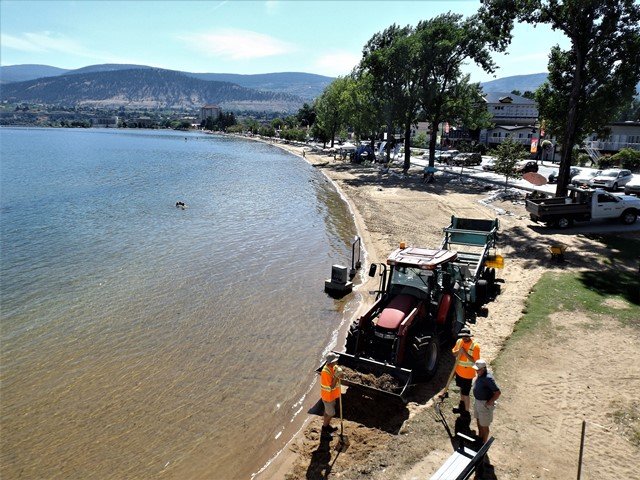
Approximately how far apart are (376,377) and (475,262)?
7.93 meters

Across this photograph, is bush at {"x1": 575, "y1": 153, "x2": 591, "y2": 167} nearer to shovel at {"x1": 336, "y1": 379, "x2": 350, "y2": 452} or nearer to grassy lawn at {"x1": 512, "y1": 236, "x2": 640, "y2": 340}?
grassy lawn at {"x1": 512, "y1": 236, "x2": 640, "y2": 340}

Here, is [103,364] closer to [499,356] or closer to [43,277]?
[43,277]

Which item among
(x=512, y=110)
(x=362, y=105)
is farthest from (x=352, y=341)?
(x=512, y=110)

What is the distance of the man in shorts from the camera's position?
8070 mm

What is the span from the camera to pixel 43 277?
63.2 feet

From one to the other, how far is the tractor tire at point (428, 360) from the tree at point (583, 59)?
22234mm

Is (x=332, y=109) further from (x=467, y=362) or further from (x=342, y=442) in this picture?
(x=342, y=442)

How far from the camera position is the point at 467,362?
9.40m

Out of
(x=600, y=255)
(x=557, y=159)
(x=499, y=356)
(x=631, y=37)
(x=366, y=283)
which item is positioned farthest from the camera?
(x=557, y=159)

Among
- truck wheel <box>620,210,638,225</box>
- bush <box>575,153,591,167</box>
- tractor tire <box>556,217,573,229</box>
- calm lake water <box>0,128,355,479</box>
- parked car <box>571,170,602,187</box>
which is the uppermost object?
bush <box>575,153,591,167</box>

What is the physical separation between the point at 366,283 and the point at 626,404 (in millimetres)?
10189

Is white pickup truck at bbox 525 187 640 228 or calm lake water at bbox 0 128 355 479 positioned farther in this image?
white pickup truck at bbox 525 187 640 228

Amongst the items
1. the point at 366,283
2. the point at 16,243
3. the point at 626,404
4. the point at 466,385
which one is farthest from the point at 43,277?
the point at 626,404

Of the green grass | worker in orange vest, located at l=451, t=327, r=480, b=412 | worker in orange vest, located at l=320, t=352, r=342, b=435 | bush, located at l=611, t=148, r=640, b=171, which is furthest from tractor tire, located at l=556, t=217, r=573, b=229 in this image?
bush, located at l=611, t=148, r=640, b=171
